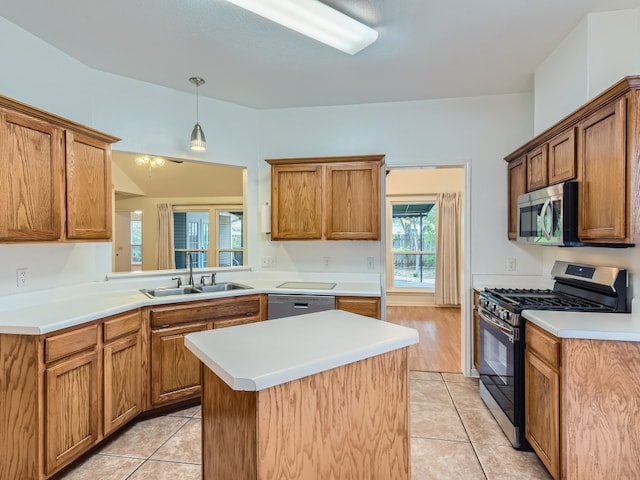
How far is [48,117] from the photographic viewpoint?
206cm

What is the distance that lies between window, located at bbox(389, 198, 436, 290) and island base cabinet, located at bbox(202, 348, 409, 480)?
217 inches

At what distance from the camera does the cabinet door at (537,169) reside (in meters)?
2.45

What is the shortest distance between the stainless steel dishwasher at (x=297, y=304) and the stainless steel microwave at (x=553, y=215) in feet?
5.31

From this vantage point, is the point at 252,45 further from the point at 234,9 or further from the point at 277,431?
the point at 277,431

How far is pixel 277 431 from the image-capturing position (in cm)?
110

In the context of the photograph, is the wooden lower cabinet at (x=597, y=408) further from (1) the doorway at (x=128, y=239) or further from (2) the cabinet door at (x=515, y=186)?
(1) the doorway at (x=128, y=239)

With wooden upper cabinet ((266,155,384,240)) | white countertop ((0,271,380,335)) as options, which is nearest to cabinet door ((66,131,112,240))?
white countertop ((0,271,380,335))

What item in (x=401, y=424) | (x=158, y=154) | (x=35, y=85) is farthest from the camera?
(x=158, y=154)

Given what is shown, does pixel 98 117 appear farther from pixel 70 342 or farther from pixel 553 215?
pixel 553 215

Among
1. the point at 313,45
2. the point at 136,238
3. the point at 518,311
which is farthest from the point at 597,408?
the point at 136,238

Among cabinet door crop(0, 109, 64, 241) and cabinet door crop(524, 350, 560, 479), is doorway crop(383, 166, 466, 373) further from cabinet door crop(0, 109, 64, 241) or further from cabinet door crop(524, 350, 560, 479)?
cabinet door crop(0, 109, 64, 241)

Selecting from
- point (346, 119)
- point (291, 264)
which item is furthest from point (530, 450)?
point (346, 119)

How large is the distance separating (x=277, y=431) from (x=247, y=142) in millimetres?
3044

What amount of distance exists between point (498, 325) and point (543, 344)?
0.49 meters
